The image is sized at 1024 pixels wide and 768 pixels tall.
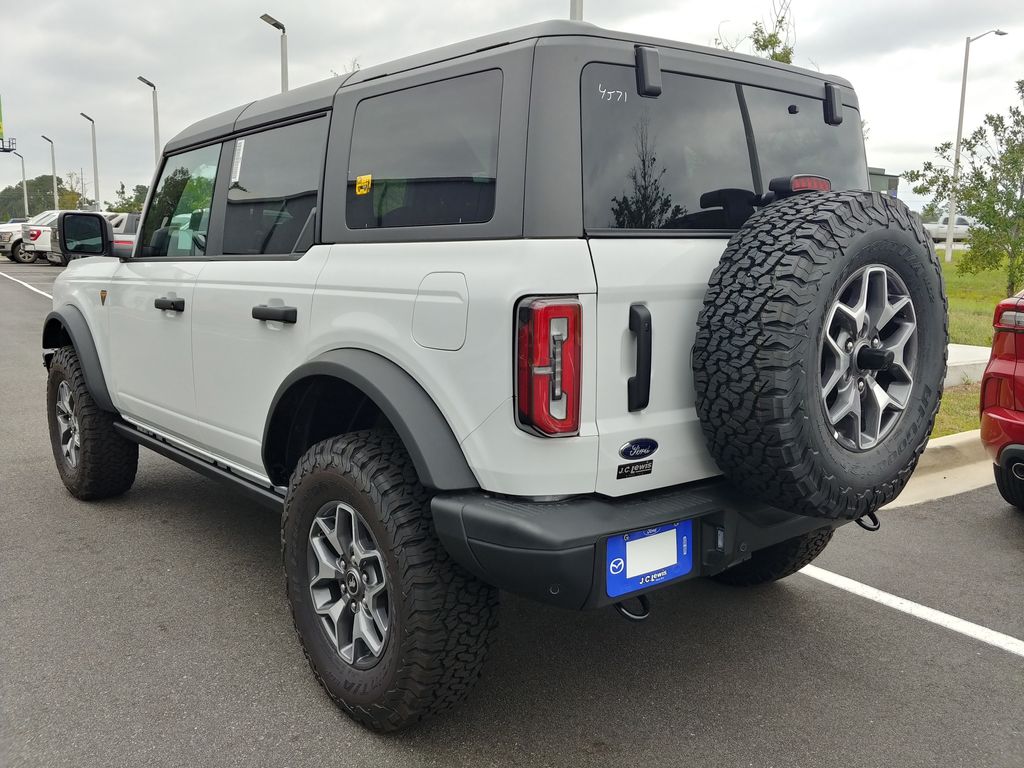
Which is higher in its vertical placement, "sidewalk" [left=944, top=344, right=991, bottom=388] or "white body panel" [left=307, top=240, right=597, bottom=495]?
"white body panel" [left=307, top=240, right=597, bottom=495]

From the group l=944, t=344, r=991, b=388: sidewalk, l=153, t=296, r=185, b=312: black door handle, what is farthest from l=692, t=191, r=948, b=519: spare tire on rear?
l=944, t=344, r=991, b=388: sidewalk

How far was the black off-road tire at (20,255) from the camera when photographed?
96.3ft

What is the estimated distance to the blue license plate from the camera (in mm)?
2271

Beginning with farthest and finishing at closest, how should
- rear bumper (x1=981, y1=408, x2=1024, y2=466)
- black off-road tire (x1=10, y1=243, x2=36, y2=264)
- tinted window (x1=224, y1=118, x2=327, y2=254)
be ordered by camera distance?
black off-road tire (x1=10, y1=243, x2=36, y2=264) → rear bumper (x1=981, y1=408, x2=1024, y2=466) → tinted window (x1=224, y1=118, x2=327, y2=254)

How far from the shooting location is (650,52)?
8.10 feet

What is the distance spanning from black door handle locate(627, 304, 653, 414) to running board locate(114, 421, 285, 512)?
1460mm

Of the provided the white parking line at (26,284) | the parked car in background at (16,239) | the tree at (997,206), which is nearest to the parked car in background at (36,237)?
the parked car in background at (16,239)

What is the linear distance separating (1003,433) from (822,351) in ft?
8.18

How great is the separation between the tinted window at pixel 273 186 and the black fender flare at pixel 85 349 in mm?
1384

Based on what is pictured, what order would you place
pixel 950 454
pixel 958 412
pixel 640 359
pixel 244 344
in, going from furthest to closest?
pixel 958 412 → pixel 950 454 → pixel 244 344 → pixel 640 359

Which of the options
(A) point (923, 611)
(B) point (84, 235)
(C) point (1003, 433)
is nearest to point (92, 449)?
(B) point (84, 235)

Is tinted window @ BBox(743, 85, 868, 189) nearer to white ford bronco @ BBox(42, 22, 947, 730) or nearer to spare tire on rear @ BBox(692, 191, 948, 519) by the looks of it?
white ford bronco @ BBox(42, 22, 947, 730)

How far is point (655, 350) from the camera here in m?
2.38

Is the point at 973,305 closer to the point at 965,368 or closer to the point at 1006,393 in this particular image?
the point at 965,368
